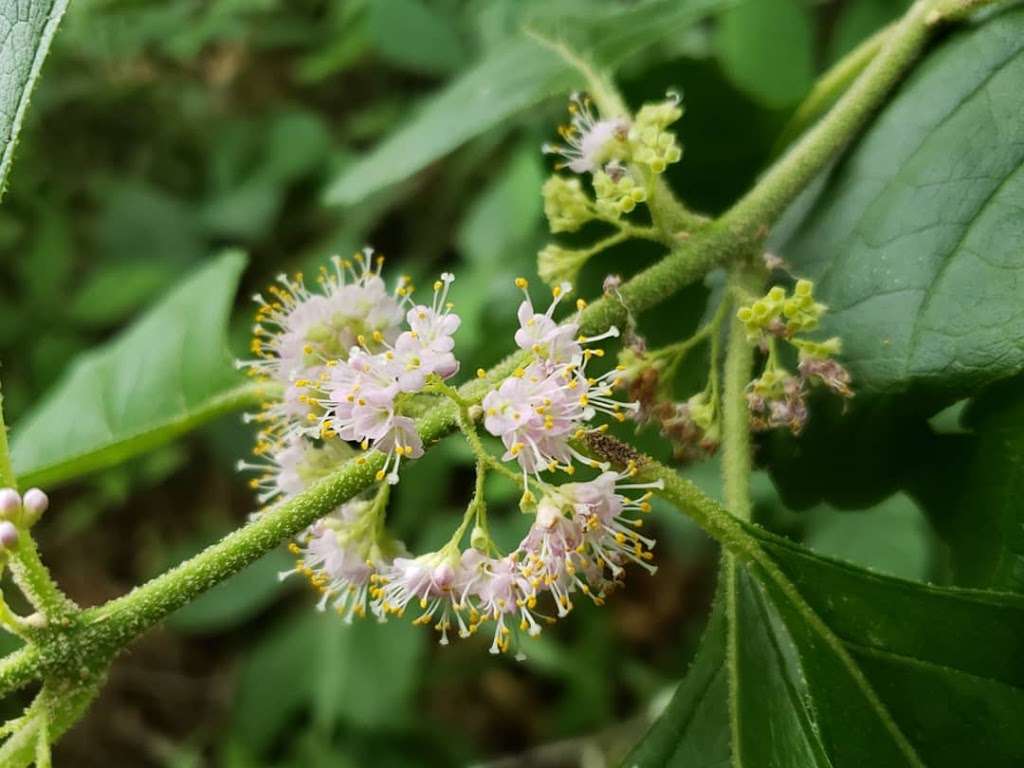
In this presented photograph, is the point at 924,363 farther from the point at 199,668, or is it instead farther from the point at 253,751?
the point at 199,668

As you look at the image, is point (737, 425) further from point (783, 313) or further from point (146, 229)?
point (146, 229)

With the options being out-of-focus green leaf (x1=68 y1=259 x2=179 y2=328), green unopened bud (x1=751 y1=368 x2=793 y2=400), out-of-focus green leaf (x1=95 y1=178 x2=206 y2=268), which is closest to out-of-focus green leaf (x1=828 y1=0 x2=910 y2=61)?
green unopened bud (x1=751 y1=368 x2=793 y2=400)

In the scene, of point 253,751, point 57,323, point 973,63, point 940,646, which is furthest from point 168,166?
point 940,646

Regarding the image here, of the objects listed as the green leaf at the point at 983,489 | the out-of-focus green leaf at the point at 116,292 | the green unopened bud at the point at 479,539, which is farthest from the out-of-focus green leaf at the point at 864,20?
the out-of-focus green leaf at the point at 116,292

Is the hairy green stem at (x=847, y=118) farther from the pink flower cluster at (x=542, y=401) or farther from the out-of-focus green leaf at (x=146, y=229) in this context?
the out-of-focus green leaf at (x=146, y=229)

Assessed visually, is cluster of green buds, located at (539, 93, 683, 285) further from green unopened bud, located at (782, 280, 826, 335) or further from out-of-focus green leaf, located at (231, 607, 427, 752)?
out-of-focus green leaf, located at (231, 607, 427, 752)
